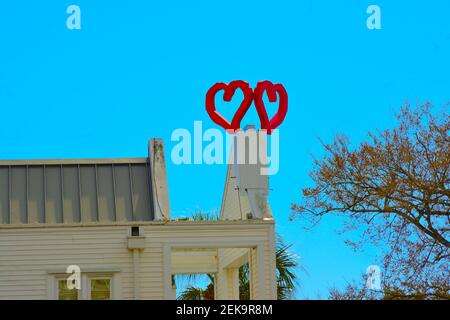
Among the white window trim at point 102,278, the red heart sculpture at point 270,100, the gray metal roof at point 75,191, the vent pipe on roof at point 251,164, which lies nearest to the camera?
the white window trim at point 102,278

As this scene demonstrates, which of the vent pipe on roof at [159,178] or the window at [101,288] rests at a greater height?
the vent pipe on roof at [159,178]

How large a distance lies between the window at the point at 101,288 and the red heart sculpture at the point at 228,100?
5461mm

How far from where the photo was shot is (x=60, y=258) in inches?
902

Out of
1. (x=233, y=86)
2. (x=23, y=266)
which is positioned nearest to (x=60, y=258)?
(x=23, y=266)

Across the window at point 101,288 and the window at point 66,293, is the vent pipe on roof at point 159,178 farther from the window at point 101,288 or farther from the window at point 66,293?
the window at point 66,293

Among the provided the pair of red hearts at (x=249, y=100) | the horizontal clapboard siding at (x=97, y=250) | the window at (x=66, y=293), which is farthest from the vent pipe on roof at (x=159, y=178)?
the window at (x=66, y=293)

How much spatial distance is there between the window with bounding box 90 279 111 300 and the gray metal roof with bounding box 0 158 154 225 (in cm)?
205

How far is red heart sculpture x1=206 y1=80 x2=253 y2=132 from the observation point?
24688 millimetres

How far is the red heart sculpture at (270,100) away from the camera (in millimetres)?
24594

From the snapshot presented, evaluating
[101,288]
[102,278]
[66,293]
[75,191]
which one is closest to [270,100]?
[75,191]
